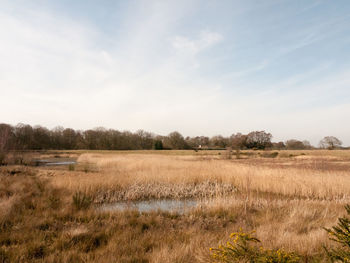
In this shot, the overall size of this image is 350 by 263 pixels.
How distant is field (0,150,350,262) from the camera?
3.70 meters

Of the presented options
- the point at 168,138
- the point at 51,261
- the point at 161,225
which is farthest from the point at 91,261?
the point at 168,138

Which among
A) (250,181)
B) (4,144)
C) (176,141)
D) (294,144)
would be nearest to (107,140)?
(176,141)

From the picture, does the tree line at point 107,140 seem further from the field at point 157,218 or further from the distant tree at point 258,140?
the field at point 157,218

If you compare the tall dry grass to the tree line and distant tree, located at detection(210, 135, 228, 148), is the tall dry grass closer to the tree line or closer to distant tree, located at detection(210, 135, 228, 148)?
the tree line

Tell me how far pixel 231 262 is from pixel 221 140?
287 ft

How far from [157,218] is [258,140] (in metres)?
79.6

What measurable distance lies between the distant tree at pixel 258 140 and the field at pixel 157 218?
224ft

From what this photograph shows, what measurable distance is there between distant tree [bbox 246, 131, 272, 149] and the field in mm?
68183

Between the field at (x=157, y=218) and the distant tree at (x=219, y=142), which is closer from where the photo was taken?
the field at (x=157, y=218)

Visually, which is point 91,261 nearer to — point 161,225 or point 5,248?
point 5,248

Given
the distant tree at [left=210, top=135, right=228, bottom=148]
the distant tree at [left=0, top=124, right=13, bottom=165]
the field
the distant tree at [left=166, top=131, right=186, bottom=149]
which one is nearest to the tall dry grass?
the field

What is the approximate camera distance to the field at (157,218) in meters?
3.70

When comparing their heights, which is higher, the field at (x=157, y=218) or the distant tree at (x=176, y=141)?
the distant tree at (x=176, y=141)

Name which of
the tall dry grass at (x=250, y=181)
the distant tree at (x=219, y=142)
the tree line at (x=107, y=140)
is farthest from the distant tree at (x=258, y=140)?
the tall dry grass at (x=250, y=181)
